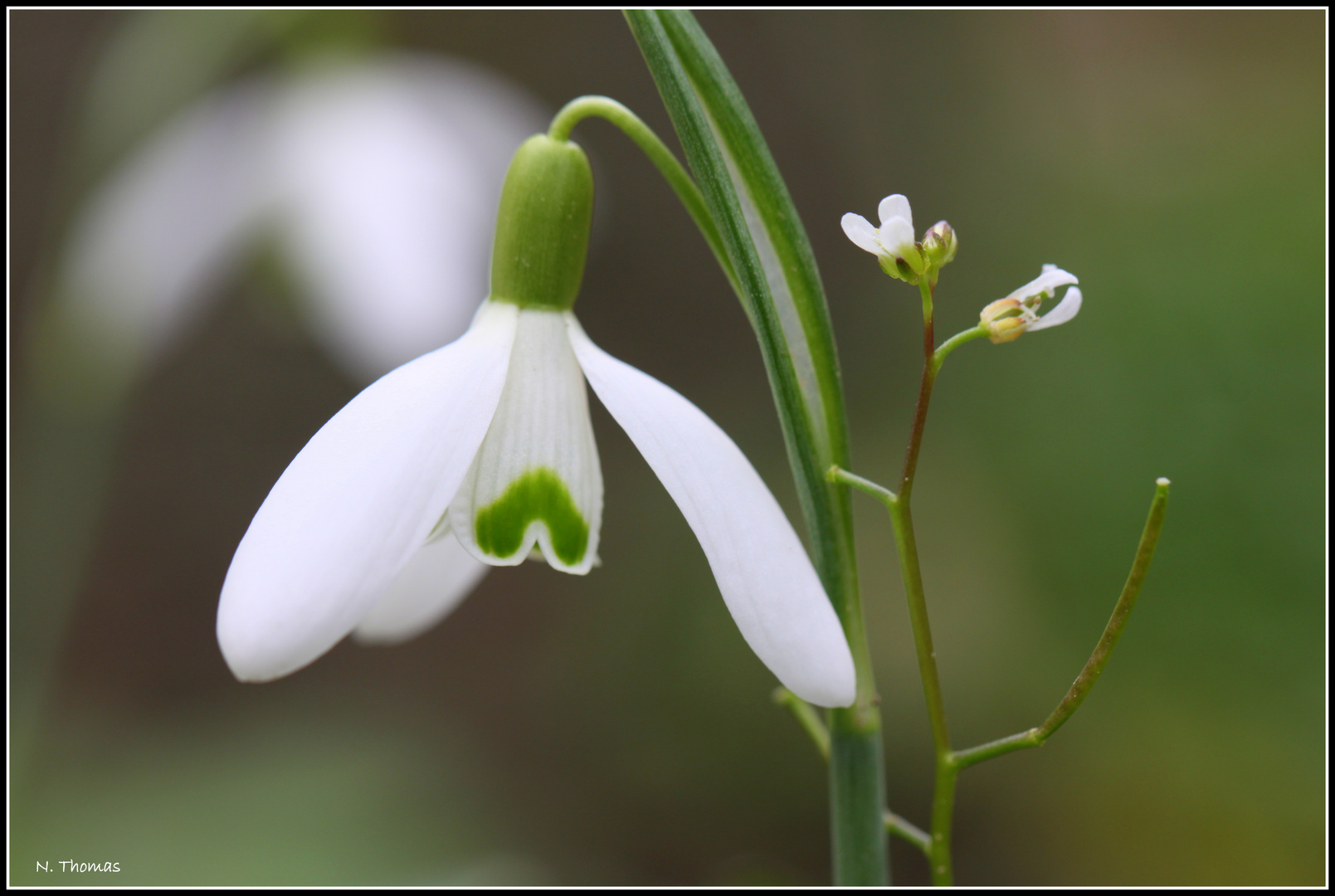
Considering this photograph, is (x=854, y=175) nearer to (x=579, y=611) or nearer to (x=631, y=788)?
(x=579, y=611)

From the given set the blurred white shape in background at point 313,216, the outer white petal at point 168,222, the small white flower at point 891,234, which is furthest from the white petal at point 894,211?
the outer white petal at point 168,222

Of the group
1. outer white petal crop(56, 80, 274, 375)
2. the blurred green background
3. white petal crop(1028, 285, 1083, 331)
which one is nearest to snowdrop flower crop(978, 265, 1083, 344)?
white petal crop(1028, 285, 1083, 331)

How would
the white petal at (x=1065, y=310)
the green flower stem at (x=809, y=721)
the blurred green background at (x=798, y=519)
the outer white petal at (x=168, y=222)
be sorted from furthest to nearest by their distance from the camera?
the blurred green background at (x=798, y=519) < the outer white petal at (x=168, y=222) < the green flower stem at (x=809, y=721) < the white petal at (x=1065, y=310)

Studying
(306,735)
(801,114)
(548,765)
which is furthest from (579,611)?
(801,114)

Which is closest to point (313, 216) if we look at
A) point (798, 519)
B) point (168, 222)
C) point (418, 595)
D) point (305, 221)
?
point (305, 221)

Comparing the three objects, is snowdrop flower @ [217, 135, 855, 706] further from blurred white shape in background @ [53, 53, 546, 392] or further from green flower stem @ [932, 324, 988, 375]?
blurred white shape in background @ [53, 53, 546, 392]

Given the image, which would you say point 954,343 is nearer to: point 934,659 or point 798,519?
point 934,659

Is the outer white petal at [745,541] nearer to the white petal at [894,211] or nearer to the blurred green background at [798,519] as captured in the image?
the white petal at [894,211]
